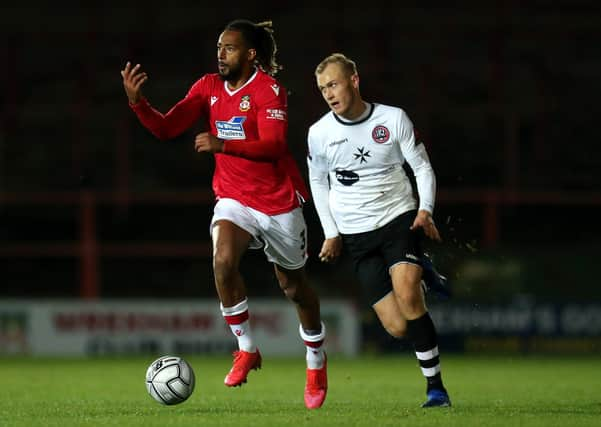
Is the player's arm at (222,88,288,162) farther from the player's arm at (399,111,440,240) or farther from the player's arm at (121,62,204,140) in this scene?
the player's arm at (399,111,440,240)

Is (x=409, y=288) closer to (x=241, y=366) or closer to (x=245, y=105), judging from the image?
(x=241, y=366)

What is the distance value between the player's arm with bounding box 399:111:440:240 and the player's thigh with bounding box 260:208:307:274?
0.79m

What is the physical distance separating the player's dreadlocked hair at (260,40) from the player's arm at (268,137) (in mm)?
273

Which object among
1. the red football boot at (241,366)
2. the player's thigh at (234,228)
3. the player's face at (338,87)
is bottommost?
the red football boot at (241,366)

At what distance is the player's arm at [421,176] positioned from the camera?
7430 mm

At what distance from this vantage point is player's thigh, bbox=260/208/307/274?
312 inches

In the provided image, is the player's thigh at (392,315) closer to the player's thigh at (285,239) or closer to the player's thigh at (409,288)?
the player's thigh at (409,288)

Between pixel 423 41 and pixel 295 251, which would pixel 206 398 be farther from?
pixel 423 41

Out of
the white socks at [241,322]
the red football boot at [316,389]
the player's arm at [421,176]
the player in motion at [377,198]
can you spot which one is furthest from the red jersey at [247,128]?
the red football boot at [316,389]

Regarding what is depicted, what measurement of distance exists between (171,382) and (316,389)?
93cm

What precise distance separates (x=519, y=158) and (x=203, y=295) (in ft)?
19.3

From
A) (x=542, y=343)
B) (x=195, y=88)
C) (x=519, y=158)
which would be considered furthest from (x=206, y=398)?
(x=519, y=158)

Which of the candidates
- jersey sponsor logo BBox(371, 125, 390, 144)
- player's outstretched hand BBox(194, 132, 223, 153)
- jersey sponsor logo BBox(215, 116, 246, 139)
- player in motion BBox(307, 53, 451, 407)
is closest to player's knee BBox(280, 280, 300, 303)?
player in motion BBox(307, 53, 451, 407)

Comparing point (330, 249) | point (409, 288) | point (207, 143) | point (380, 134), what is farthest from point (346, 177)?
point (207, 143)
